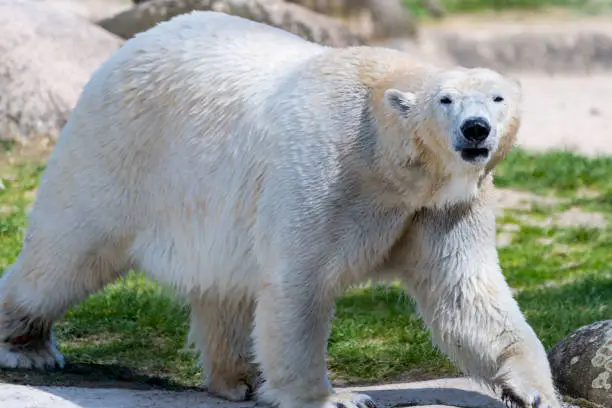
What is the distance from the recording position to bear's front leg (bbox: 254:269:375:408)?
14.3ft

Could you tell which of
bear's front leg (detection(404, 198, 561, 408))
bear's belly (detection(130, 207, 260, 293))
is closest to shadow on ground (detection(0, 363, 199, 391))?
bear's belly (detection(130, 207, 260, 293))

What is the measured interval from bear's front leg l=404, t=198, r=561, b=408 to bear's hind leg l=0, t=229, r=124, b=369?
4.52ft

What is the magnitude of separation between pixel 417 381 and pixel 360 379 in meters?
0.33

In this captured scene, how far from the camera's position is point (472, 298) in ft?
14.8

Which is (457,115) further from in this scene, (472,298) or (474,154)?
(472,298)

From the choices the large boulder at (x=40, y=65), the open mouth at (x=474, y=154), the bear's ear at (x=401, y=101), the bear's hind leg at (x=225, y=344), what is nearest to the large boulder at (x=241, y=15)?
the large boulder at (x=40, y=65)

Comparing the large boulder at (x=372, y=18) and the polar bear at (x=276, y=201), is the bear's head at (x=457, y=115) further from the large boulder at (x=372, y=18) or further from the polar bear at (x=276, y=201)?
the large boulder at (x=372, y=18)

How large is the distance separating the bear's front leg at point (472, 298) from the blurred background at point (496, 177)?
54cm

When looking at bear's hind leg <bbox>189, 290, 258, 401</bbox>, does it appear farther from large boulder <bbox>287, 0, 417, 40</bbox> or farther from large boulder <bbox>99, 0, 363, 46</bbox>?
large boulder <bbox>287, 0, 417, 40</bbox>

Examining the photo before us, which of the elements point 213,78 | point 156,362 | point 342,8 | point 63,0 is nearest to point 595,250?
point 156,362

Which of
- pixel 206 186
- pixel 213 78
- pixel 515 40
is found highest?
pixel 213 78

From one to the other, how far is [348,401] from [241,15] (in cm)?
798

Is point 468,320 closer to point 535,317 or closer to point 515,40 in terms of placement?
point 535,317

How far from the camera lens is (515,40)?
15.7m
